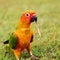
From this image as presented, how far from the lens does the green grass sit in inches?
254

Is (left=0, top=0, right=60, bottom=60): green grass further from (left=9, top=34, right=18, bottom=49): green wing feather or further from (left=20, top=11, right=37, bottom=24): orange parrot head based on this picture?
(left=20, top=11, right=37, bottom=24): orange parrot head

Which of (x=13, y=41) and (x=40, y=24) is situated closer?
(x=13, y=41)

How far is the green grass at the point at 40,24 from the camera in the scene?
645 cm

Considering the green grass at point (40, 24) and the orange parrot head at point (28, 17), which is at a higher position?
the orange parrot head at point (28, 17)

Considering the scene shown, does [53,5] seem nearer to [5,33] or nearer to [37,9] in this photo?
[37,9]

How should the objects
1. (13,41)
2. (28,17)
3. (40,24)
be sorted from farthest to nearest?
(40,24) < (13,41) < (28,17)


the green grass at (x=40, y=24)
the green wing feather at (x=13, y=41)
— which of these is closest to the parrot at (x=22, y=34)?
the green wing feather at (x=13, y=41)

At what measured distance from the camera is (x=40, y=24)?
28.9ft

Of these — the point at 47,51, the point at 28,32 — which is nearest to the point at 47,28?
the point at 47,51

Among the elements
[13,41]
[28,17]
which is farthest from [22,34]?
[28,17]

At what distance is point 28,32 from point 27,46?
31cm

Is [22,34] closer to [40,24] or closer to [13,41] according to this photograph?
[13,41]

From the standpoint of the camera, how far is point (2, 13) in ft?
33.7

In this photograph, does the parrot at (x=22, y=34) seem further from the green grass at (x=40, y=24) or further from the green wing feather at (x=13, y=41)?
the green grass at (x=40, y=24)
